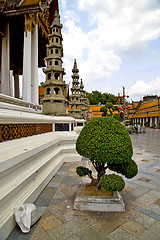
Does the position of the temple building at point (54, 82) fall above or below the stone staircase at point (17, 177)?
above

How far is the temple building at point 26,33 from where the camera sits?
11.0 meters

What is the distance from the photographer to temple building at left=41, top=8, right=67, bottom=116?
6.95 meters

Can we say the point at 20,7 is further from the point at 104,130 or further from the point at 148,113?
the point at 148,113

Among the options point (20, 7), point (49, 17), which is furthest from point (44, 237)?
point (49, 17)

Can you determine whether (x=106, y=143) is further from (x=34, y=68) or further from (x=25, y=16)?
(x=25, y=16)

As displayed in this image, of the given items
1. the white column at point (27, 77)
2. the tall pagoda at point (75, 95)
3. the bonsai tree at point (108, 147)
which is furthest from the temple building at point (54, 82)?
the tall pagoda at point (75, 95)

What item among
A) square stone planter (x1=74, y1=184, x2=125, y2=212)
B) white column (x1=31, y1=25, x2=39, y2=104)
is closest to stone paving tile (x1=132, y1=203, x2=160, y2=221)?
square stone planter (x1=74, y1=184, x2=125, y2=212)

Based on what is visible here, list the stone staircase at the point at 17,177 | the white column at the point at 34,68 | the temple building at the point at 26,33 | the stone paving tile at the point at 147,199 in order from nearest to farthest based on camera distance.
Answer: the stone staircase at the point at 17,177 → the stone paving tile at the point at 147,199 → the temple building at the point at 26,33 → the white column at the point at 34,68

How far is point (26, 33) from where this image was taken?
38.0 ft

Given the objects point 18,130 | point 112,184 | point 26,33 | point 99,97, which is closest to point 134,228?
point 112,184

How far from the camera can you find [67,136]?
6113 mm

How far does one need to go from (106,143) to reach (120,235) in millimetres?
1308

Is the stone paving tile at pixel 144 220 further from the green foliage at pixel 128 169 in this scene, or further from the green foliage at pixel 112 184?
the green foliage at pixel 128 169

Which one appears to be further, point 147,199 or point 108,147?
point 147,199
